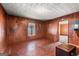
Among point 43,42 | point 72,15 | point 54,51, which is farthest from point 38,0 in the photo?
point 54,51

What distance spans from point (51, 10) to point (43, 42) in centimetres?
55

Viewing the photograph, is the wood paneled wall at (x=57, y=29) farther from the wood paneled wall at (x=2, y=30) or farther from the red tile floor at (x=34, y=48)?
the wood paneled wall at (x=2, y=30)

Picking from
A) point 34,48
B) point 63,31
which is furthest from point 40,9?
point 34,48

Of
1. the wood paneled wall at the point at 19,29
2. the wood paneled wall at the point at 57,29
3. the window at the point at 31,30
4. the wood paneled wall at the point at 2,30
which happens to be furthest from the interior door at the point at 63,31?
the wood paneled wall at the point at 2,30

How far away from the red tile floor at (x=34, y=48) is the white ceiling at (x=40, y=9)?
44 cm

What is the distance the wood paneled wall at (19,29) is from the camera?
4.50ft

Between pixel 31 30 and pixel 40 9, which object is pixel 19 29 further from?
pixel 40 9

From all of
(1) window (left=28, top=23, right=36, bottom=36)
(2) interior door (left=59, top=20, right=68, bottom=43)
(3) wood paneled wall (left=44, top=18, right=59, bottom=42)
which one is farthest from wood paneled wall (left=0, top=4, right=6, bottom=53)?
(2) interior door (left=59, top=20, right=68, bottom=43)

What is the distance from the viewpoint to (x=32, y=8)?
1.35 meters

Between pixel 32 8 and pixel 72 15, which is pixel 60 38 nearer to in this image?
pixel 72 15

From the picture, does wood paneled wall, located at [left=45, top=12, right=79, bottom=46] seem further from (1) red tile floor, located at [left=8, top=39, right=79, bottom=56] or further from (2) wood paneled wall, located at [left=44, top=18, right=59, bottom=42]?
(1) red tile floor, located at [left=8, top=39, right=79, bottom=56]

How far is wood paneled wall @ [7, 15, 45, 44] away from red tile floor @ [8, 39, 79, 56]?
0.28 feet

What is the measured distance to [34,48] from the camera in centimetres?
144

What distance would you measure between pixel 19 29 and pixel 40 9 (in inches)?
19.1
